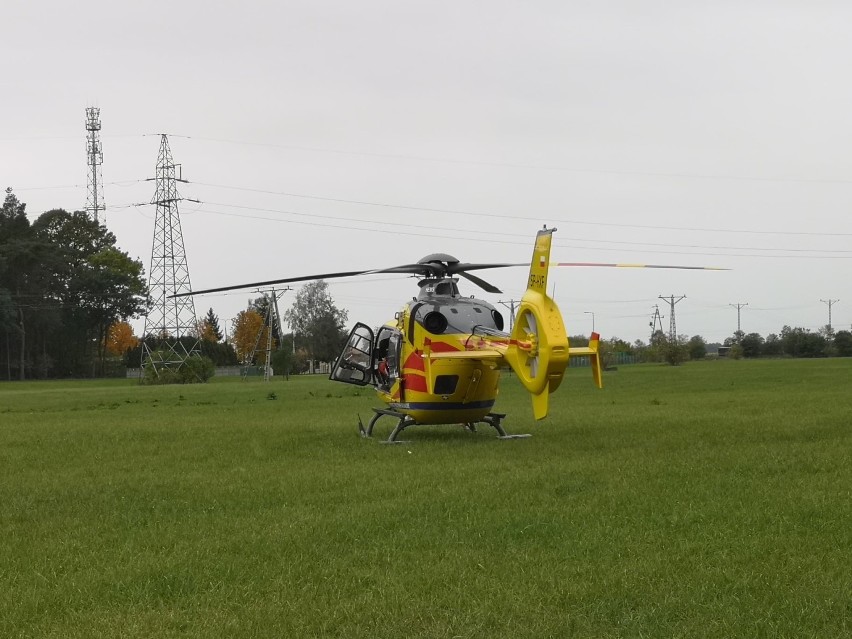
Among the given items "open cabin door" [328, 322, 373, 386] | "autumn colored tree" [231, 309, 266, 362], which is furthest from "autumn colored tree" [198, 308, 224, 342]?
"open cabin door" [328, 322, 373, 386]

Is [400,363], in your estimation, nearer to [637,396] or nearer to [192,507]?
[192,507]

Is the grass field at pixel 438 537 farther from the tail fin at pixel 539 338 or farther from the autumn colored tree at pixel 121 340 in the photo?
the autumn colored tree at pixel 121 340

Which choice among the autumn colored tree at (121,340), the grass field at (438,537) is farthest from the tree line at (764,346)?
the grass field at (438,537)

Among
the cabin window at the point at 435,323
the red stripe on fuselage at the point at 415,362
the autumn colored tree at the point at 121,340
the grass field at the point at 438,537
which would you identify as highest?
the autumn colored tree at the point at 121,340

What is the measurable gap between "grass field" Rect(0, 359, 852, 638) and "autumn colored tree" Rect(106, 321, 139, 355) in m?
106

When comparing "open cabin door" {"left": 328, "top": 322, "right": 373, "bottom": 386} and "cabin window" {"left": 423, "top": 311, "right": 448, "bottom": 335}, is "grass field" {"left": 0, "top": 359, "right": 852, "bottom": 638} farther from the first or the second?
"open cabin door" {"left": 328, "top": 322, "right": 373, "bottom": 386}

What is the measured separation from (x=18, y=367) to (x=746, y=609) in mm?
86585

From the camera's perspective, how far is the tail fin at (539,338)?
43.9 ft

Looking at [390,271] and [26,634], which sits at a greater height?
[390,271]

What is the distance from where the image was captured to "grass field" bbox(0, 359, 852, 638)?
6176mm

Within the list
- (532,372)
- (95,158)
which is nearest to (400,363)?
(532,372)

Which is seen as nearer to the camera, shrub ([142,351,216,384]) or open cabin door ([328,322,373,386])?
open cabin door ([328,322,373,386])

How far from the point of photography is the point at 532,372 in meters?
13.9

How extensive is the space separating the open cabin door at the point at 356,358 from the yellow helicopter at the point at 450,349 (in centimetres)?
2
